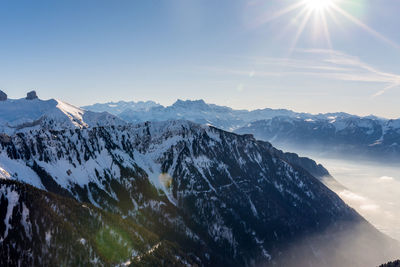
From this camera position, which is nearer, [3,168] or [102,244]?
[102,244]

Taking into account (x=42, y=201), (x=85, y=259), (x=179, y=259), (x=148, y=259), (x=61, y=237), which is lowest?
(x=179, y=259)

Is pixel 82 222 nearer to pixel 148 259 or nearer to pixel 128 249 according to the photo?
pixel 128 249

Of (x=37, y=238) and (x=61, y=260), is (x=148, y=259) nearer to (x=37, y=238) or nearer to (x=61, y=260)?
(x=61, y=260)

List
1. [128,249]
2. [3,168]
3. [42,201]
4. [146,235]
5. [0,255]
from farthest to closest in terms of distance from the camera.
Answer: [146,235], [3,168], [128,249], [42,201], [0,255]

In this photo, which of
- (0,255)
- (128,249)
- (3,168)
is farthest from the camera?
(3,168)

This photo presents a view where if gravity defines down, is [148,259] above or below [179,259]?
above


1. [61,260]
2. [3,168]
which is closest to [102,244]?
[61,260]

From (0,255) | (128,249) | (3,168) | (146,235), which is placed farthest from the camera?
(146,235)

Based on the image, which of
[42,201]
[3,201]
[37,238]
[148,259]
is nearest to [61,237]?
[37,238]

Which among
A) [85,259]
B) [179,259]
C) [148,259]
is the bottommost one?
[179,259]
